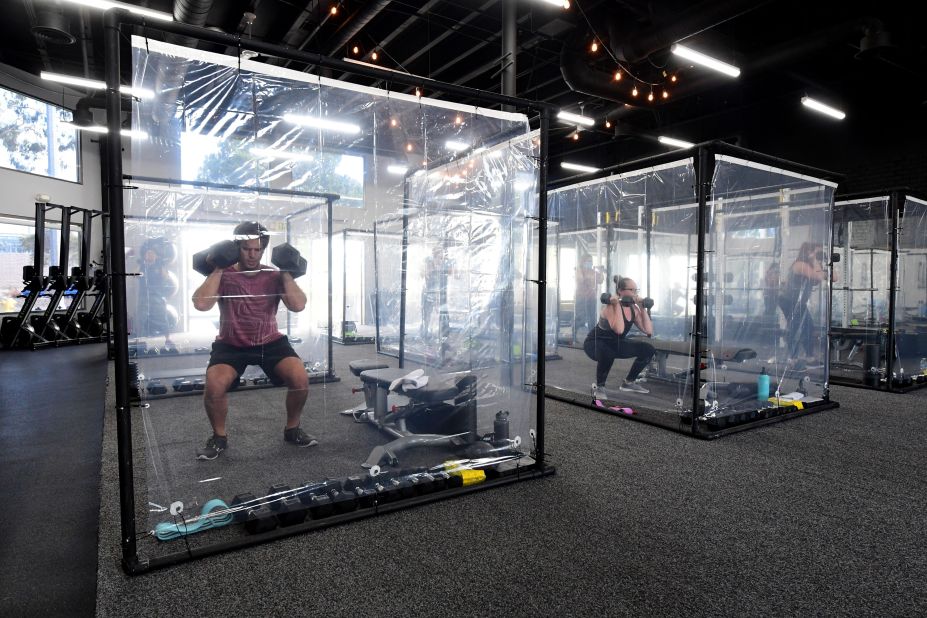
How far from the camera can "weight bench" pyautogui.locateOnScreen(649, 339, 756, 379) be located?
13.0 ft

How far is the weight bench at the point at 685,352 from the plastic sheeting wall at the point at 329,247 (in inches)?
65.8

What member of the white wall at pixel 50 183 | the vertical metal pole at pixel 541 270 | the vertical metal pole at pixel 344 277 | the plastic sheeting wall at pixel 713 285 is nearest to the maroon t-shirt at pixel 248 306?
the vertical metal pole at pixel 344 277

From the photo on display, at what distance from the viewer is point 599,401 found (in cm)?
457

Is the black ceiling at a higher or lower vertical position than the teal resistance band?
higher

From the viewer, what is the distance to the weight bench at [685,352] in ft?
13.0

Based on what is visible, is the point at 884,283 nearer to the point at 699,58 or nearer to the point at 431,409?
the point at 699,58

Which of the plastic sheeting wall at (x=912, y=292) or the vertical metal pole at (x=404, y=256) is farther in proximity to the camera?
the plastic sheeting wall at (x=912, y=292)

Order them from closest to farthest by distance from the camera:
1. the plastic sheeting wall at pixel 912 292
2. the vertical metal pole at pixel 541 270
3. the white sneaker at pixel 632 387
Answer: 1. the vertical metal pole at pixel 541 270
2. the white sneaker at pixel 632 387
3. the plastic sheeting wall at pixel 912 292

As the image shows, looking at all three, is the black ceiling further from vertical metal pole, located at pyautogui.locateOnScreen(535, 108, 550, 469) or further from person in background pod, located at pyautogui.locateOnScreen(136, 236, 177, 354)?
person in background pod, located at pyautogui.locateOnScreen(136, 236, 177, 354)

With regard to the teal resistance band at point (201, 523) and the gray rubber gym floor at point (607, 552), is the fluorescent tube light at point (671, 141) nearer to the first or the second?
the gray rubber gym floor at point (607, 552)

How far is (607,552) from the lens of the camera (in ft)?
6.75

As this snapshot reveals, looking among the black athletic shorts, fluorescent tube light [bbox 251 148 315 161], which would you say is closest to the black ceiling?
fluorescent tube light [bbox 251 148 315 161]

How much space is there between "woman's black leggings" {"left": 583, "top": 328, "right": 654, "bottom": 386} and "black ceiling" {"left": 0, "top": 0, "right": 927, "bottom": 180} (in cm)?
326

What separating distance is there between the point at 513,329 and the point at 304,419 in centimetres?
121
